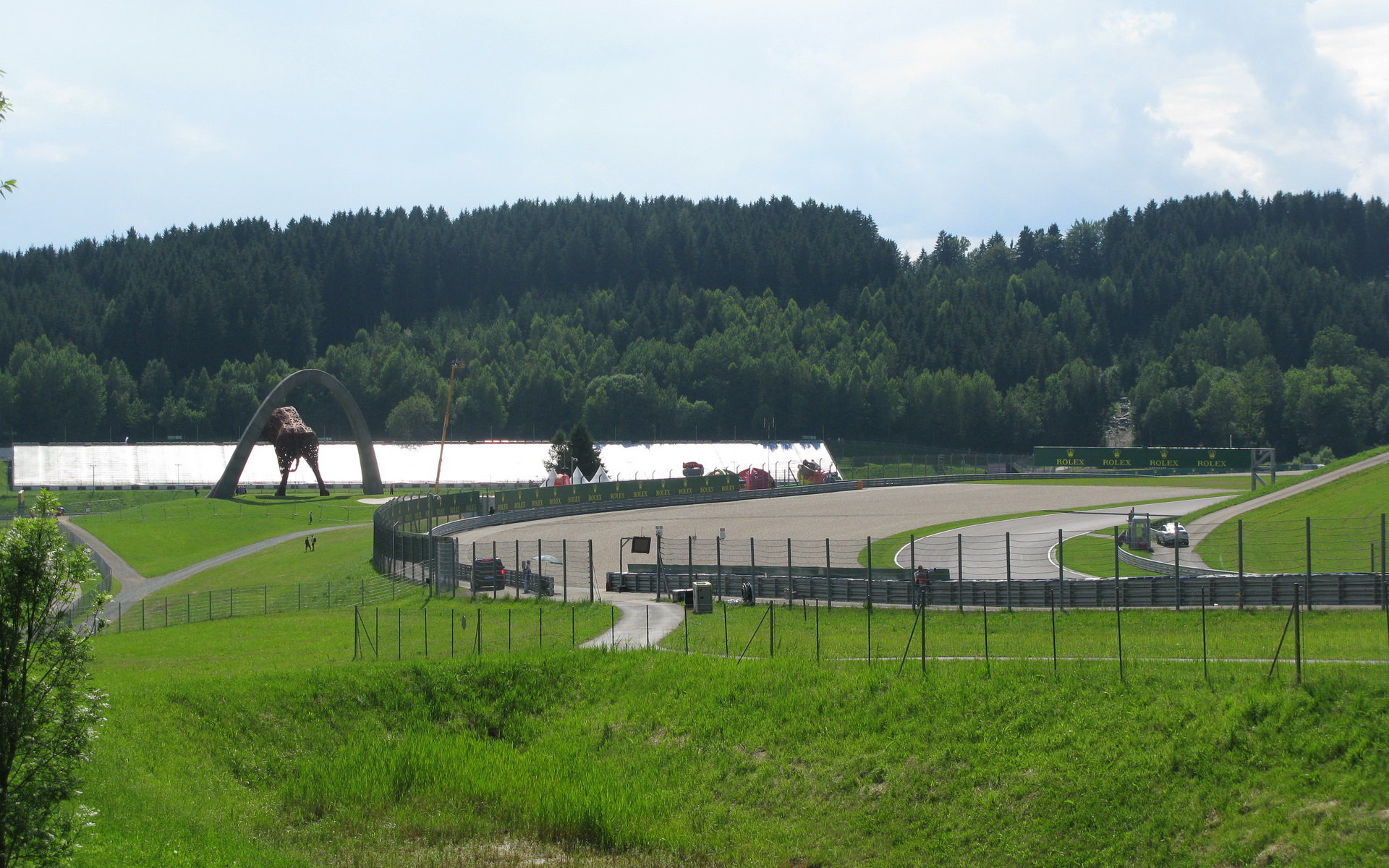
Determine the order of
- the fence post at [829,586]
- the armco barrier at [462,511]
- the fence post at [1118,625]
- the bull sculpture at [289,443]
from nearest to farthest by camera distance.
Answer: the fence post at [1118,625]
the fence post at [829,586]
the armco barrier at [462,511]
the bull sculpture at [289,443]

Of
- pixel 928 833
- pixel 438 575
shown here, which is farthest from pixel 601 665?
pixel 438 575

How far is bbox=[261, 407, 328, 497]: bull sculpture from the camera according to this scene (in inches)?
3797

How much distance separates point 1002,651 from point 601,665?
9528 millimetres

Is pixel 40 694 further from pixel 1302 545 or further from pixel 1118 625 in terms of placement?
pixel 1302 545

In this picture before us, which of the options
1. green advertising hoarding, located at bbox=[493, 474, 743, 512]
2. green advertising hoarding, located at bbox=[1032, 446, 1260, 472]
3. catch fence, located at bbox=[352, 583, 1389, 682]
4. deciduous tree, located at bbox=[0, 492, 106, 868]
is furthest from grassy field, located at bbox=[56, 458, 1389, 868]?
green advertising hoarding, located at bbox=[1032, 446, 1260, 472]

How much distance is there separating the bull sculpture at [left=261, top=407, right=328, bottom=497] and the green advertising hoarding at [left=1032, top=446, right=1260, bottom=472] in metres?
70.7

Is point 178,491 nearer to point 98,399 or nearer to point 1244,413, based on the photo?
point 98,399

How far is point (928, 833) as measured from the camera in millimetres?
20016

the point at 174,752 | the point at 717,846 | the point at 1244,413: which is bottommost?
the point at 717,846

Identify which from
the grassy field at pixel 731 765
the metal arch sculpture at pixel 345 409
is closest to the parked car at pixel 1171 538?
the grassy field at pixel 731 765

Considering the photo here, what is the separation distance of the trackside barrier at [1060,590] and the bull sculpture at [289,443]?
204 feet

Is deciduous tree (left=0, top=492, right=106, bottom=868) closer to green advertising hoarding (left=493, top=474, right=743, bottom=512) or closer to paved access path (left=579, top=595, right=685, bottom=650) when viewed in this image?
paved access path (left=579, top=595, right=685, bottom=650)

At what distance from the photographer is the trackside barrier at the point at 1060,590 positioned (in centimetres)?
3145

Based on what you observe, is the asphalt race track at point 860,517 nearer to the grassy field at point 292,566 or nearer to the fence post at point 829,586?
the fence post at point 829,586
